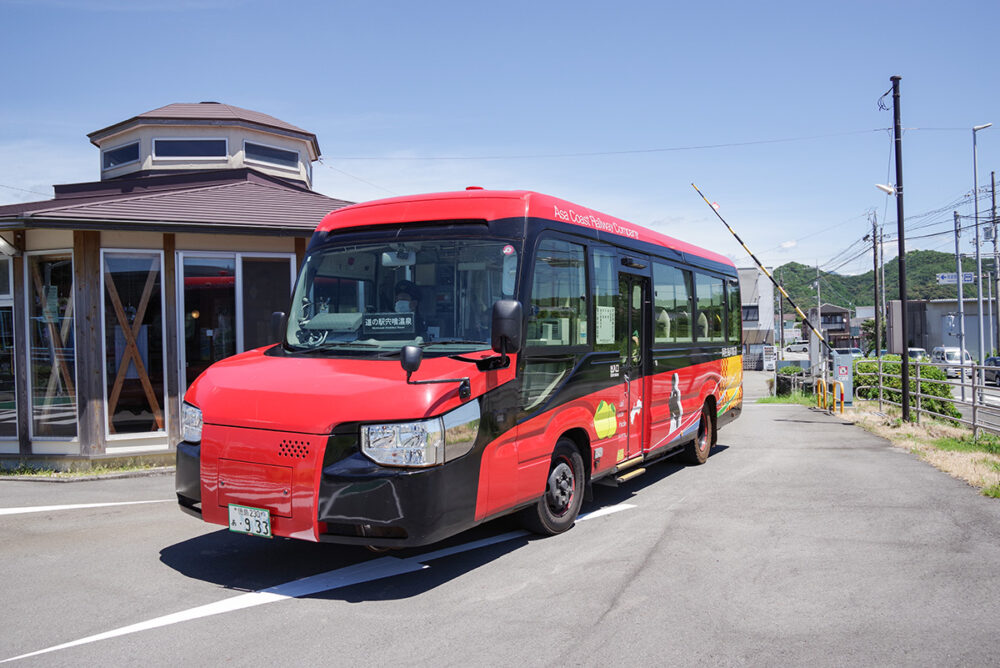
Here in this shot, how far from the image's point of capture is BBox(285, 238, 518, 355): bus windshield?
5.87 meters

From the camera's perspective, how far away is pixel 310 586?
17.7ft

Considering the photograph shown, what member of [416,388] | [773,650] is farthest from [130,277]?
[773,650]

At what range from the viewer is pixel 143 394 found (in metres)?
11.5

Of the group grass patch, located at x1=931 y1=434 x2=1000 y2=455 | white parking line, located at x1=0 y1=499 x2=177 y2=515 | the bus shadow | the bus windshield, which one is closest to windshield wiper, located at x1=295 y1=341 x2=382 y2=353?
the bus windshield

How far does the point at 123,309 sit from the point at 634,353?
7.94m

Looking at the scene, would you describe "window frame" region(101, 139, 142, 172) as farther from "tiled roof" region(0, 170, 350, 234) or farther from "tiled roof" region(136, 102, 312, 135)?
"tiled roof" region(0, 170, 350, 234)

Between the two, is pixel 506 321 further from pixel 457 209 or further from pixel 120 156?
pixel 120 156

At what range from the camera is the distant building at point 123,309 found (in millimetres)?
11172

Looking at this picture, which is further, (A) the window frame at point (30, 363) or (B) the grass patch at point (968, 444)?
(B) the grass patch at point (968, 444)

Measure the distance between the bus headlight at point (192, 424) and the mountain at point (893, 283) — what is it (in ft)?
215

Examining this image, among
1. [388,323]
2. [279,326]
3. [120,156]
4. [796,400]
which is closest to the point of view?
[388,323]

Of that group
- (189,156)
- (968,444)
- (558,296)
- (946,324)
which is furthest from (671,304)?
(946,324)

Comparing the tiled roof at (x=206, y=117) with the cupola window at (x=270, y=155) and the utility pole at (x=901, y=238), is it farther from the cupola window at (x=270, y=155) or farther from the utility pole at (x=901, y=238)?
the utility pole at (x=901, y=238)

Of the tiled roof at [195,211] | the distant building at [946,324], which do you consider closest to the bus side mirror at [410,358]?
the tiled roof at [195,211]
